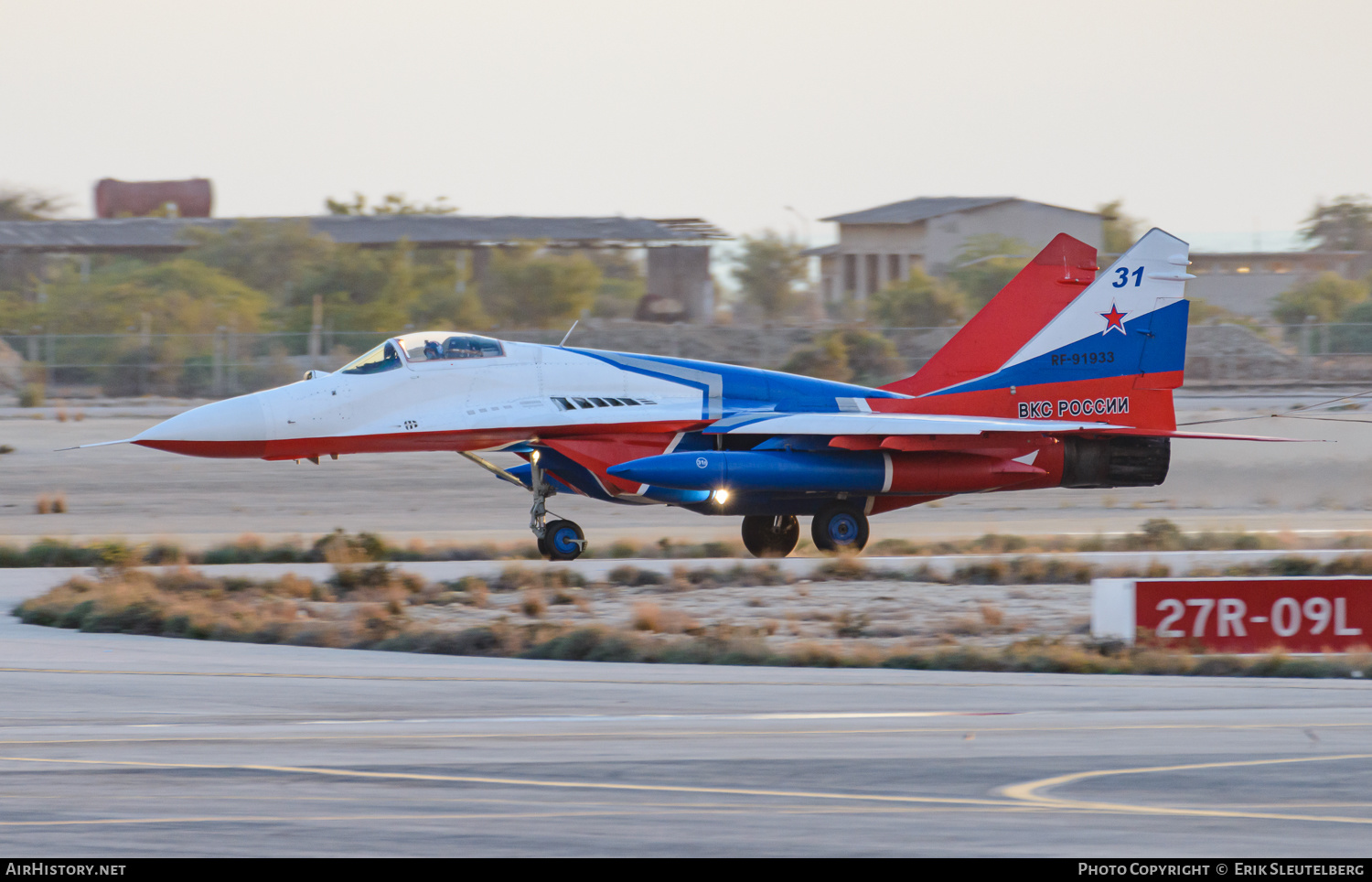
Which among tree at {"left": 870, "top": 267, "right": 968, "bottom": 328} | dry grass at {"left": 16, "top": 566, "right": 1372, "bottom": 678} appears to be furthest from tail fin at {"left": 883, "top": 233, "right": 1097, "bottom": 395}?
tree at {"left": 870, "top": 267, "right": 968, "bottom": 328}

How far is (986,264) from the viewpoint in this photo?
6525 cm

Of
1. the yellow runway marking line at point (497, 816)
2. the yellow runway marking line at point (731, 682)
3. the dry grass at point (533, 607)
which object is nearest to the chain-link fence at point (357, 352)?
the dry grass at point (533, 607)

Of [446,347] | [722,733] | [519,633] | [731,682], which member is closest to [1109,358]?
[446,347]

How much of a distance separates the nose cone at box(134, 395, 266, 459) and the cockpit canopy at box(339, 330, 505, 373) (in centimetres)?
122

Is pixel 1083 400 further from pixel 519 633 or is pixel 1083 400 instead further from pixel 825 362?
pixel 825 362

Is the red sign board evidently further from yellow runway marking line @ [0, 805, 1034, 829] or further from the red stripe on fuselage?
the red stripe on fuselage

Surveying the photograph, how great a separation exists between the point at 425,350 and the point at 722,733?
9487 millimetres

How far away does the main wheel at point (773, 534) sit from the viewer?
745 inches

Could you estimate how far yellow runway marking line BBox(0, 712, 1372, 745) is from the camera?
8.82 meters

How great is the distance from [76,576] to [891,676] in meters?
9.57

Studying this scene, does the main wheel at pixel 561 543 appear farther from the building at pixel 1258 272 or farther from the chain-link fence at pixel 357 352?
the building at pixel 1258 272

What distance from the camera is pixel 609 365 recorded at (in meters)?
18.1

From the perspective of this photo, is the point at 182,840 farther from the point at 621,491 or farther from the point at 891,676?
the point at 621,491

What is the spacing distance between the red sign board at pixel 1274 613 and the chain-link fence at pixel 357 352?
34.9 metres
